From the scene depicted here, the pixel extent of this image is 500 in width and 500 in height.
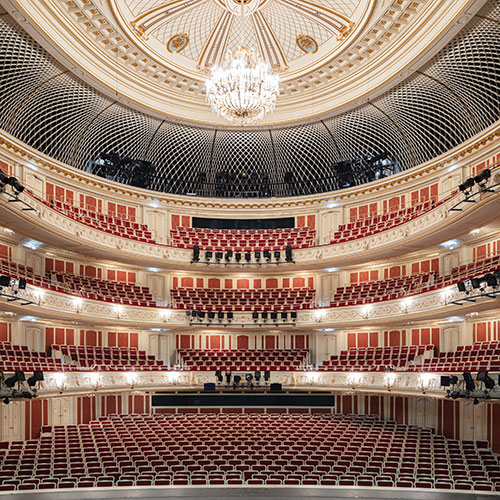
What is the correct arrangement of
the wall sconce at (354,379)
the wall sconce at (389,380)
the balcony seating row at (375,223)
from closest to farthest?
the wall sconce at (389,380) → the wall sconce at (354,379) → the balcony seating row at (375,223)

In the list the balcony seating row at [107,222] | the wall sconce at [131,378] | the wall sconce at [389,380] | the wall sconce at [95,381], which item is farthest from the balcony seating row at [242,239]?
the wall sconce at [389,380]

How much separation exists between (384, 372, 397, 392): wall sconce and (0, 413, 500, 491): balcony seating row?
1577mm

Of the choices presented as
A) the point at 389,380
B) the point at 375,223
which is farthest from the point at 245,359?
the point at 375,223

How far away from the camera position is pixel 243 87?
17.1 m

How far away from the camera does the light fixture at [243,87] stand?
17125mm

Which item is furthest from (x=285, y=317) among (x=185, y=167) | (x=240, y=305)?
(x=185, y=167)

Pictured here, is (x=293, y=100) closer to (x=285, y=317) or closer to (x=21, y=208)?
(x=285, y=317)

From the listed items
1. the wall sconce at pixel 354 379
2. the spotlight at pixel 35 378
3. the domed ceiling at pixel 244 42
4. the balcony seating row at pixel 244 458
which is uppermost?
the domed ceiling at pixel 244 42

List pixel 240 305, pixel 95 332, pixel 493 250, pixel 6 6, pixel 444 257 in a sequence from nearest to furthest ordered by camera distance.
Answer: pixel 6 6
pixel 493 250
pixel 444 257
pixel 95 332
pixel 240 305

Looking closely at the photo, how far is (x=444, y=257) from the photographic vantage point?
23328mm

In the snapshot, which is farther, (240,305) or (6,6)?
(240,305)

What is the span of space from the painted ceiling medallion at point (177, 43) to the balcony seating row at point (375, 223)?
11.7 metres

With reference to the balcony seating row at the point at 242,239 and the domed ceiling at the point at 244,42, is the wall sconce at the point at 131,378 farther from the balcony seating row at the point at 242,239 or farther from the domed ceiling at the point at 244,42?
the domed ceiling at the point at 244,42

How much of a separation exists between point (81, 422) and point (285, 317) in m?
10.4
